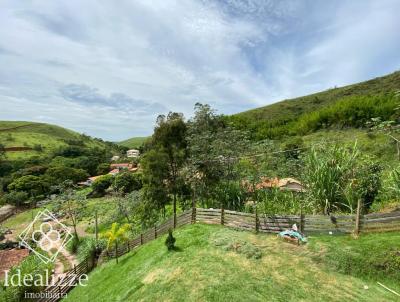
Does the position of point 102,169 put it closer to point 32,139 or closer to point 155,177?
point 32,139

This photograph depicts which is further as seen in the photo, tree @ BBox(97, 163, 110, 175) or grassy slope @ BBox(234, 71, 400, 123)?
tree @ BBox(97, 163, 110, 175)

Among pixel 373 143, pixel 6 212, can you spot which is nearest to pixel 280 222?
pixel 373 143

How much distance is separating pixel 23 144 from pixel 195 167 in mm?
105714

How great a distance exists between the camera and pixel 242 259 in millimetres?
9250

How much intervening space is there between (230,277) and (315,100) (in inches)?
2978

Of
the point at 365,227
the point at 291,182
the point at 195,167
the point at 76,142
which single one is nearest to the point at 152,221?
the point at 195,167

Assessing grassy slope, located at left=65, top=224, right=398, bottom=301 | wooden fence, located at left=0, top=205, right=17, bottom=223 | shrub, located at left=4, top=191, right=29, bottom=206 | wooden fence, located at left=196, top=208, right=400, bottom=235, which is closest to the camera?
grassy slope, located at left=65, top=224, right=398, bottom=301

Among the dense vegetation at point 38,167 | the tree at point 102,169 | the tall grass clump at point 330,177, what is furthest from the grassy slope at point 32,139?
the tall grass clump at point 330,177

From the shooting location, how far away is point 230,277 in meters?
8.27

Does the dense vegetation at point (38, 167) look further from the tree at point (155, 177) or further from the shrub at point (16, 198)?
the tree at point (155, 177)

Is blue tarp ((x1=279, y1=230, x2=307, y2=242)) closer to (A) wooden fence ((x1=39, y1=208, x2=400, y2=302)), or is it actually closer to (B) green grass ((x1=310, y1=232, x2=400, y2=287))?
(B) green grass ((x1=310, y1=232, x2=400, y2=287))

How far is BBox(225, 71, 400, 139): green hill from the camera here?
40250 millimetres

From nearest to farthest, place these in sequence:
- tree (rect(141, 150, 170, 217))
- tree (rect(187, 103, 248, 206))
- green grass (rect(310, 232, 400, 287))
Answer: green grass (rect(310, 232, 400, 287)), tree (rect(187, 103, 248, 206)), tree (rect(141, 150, 170, 217))

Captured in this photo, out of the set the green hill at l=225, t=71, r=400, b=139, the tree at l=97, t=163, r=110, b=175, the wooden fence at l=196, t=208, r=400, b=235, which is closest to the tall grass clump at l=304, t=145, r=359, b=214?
the wooden fence at l=196, t=208, r=400, b=235
